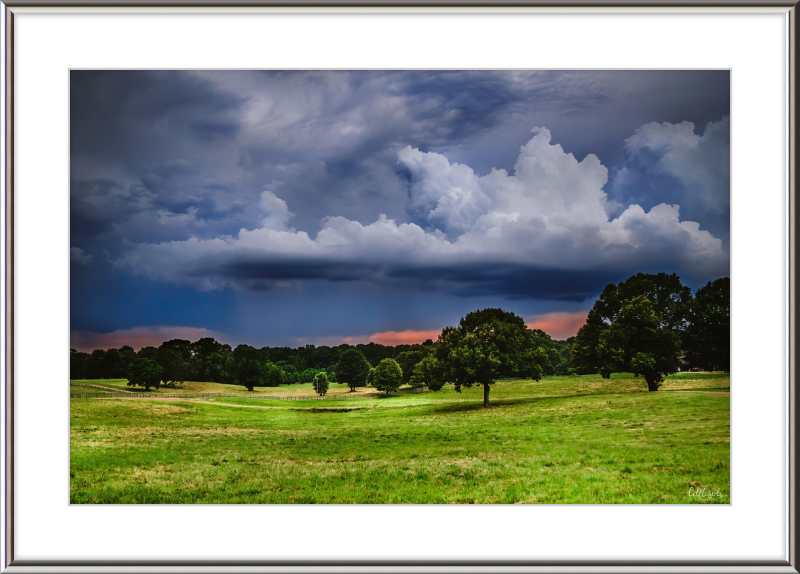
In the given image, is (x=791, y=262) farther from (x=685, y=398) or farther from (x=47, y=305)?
(x=47, y=305)

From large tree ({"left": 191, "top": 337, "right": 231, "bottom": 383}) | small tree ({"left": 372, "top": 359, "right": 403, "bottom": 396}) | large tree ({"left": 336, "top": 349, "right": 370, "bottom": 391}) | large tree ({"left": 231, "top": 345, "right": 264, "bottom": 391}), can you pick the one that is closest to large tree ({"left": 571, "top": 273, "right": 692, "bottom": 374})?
small tree ({"left": 372, "top": 359, "right": 403, "bottom": 396})

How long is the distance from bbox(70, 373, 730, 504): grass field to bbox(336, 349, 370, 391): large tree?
0.25 metres

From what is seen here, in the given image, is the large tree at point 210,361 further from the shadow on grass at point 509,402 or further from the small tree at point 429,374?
the shadow on grass at point 509,402

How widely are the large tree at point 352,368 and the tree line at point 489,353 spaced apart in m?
0.02

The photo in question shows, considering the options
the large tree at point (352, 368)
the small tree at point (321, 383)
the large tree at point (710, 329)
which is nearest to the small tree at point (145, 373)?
the small tree at point (321, 383)

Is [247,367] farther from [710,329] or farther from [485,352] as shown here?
[710,329]

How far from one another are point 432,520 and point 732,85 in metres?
5.86

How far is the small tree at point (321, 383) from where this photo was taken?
718cm

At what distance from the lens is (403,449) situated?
618 cm

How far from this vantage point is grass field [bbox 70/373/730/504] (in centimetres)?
506

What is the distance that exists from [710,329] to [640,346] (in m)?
1.89

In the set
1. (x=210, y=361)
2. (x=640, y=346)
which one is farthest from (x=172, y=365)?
(x=640, y=346)

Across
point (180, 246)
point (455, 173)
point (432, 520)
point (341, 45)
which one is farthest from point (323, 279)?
point (432, 520)

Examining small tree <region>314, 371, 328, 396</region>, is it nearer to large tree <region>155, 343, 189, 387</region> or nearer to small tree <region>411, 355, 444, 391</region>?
small tree <region>411, 355, 444, 391</region>
